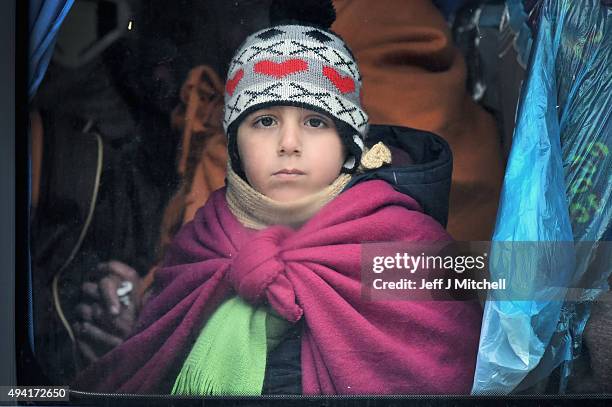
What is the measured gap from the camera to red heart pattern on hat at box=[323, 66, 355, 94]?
9.99ft

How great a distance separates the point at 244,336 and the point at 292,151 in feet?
2.09

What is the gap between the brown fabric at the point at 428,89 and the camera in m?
3.06

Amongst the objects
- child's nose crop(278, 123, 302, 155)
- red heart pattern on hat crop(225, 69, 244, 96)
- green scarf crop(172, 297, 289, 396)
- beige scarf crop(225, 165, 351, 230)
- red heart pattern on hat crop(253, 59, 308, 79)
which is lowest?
green scarf crop(172, 297, 289, 396)

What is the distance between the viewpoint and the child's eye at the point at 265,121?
3.05 metres

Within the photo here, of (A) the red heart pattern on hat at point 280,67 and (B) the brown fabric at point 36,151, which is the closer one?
(A) the red heart pattern on hat at point 280,67

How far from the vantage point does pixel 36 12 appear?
3.19 m

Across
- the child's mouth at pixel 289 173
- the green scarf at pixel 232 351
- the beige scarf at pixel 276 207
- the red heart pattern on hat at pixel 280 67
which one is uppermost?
the red heart pattern on hat at pixel 280 67

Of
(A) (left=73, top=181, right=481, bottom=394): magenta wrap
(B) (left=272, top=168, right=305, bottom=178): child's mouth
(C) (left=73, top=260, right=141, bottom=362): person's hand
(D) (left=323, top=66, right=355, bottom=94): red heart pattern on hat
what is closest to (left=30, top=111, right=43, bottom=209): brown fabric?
(C) (left=73, top=260, right=141, bottom=362): person's hand

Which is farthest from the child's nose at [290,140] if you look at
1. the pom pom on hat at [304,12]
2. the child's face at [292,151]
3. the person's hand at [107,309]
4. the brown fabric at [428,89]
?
the person's hand at [107,309]

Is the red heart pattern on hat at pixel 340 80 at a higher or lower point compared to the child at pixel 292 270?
higher

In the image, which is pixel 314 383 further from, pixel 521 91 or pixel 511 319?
pixel 521 91

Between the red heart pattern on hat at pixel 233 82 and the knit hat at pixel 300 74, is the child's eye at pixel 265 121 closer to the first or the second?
the knit hat at pixel 300 74

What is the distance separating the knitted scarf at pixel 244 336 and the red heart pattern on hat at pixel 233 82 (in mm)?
330

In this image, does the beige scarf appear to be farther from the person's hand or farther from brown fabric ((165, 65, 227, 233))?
the person's hand
